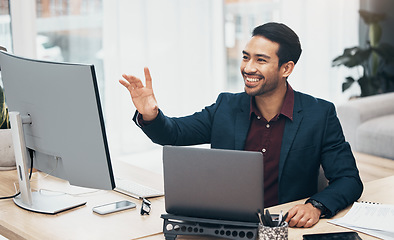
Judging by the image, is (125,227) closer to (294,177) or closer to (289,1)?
(294,177)

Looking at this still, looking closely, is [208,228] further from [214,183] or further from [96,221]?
[96,221]

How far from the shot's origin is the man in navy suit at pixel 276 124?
6.35 feet

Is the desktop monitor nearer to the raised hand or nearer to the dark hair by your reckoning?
the raised hand

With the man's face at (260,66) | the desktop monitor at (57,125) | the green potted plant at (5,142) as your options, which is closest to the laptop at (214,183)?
the desktop monitor at (57,125)

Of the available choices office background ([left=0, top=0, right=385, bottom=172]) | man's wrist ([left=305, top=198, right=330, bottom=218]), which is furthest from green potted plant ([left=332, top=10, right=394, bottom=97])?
man's wrist ([left=305, top=198, right=330, bottom=218])

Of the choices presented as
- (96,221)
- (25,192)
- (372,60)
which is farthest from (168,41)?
(96,221)

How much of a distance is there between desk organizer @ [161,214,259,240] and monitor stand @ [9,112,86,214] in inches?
16.4

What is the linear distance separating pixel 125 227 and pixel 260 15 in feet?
13.0

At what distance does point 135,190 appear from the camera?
195cm

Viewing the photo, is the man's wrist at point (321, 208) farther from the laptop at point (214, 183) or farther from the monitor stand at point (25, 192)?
the monitor stand at point (25, 192)

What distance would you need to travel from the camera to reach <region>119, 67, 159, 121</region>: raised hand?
186 cm

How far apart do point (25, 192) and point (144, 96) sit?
0.50 metres

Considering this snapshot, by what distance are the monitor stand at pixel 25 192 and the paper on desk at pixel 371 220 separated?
841mm

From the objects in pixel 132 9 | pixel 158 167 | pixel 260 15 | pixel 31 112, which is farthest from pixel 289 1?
pixel 31 112
